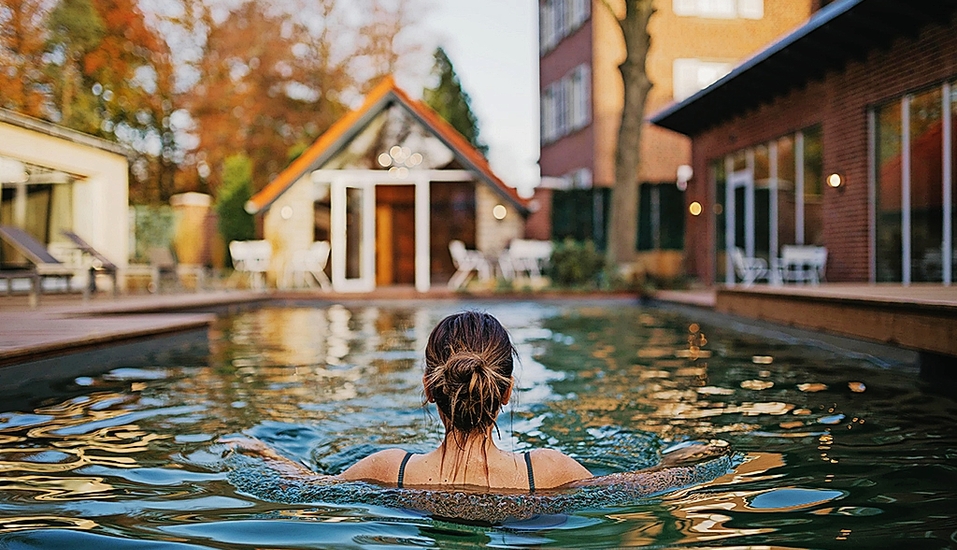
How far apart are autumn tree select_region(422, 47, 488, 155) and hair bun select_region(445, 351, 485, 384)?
98.3ft

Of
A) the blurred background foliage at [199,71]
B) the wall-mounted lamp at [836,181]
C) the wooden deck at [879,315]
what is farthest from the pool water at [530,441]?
the blurred background foliage at [199,71]

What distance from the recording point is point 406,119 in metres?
18.7

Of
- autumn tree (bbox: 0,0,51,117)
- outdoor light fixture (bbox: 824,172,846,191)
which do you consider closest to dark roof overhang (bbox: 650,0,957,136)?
outdoor light fixture (bbox: 824,172,846,191)

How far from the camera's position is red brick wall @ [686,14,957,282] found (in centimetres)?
954

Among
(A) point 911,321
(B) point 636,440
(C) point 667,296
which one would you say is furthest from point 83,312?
(C) point 667,296

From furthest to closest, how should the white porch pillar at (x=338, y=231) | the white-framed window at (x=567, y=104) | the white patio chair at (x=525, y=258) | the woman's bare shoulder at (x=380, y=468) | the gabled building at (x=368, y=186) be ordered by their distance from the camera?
1. the white-framed window at (x=567, y=104)
2. the white porch pillar at (x=338, y=231)
3. the gabled building at (x=368, y=186)
4. the white patio chair at (x=525, y=258)
5. the woman's bare shoulder at (x=380, y=468)

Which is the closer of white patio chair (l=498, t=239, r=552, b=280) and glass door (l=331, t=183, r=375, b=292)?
white patio chair (l=498, t=239, r=552, b=280)

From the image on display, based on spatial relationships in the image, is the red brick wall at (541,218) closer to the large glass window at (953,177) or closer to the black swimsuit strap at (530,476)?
the large glass window at (953,177)

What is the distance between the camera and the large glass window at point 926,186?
944cm

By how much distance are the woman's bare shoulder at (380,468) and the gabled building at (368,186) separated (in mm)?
15455

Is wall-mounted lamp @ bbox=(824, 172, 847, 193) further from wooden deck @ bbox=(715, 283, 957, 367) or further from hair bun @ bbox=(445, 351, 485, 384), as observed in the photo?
hair bun @ bbox=(445, 351, 485, 384)

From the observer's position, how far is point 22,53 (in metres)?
19.3

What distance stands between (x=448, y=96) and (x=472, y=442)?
30692 millimetres

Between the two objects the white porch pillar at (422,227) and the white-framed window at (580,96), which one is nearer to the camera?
the white porch pillar at (422,227)
